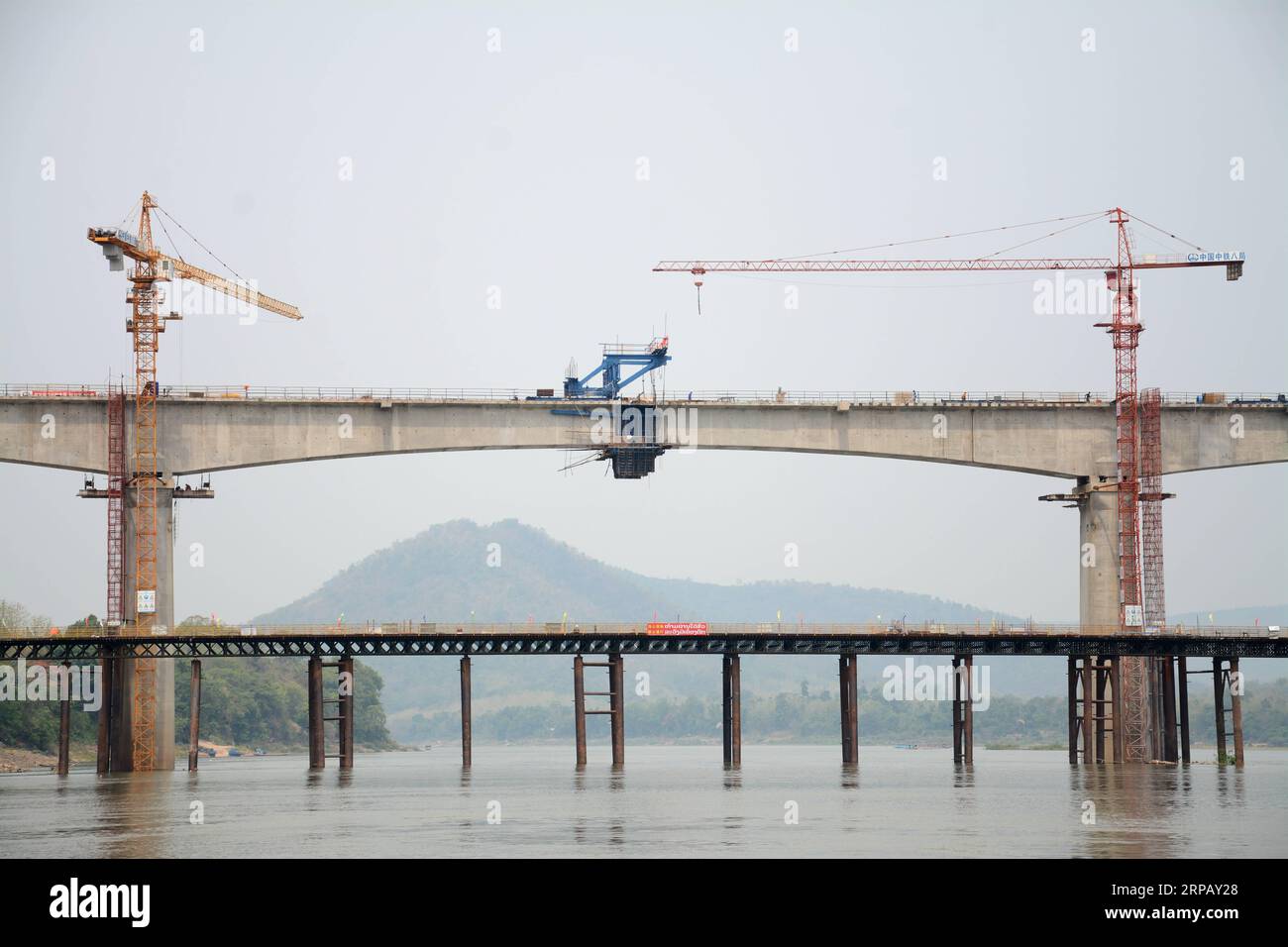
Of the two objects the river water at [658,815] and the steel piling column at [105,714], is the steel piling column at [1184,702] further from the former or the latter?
the steel piling column at [105,714]

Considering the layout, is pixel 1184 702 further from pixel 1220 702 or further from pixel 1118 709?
pixel 1118 709

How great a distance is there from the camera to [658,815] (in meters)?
70.6

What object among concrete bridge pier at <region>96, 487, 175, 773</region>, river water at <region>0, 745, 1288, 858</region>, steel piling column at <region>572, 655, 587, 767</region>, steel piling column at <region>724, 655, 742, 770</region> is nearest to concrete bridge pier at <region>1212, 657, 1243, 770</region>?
river water at <region>0, 745, 1288, 858</region>

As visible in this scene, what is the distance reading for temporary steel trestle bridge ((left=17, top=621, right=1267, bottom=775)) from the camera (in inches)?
3895

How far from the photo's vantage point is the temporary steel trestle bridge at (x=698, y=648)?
325 ft

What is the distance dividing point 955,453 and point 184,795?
49127 millimetres

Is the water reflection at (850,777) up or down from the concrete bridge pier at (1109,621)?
down

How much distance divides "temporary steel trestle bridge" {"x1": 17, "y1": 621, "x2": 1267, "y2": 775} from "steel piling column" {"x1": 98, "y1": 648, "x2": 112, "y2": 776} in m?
0.09

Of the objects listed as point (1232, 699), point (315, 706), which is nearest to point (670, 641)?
point (315, 706)

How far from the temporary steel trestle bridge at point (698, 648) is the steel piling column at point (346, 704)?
105 mm

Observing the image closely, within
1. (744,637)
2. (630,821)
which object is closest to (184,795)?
(630,821)

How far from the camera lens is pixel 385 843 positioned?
191 ft

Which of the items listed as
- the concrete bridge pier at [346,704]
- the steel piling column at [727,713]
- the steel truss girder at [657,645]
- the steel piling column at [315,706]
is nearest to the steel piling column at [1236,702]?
the steel truss girder at [657,645]
